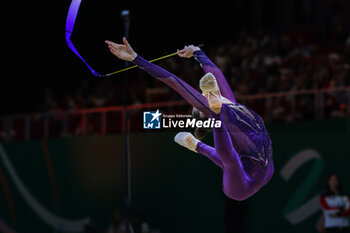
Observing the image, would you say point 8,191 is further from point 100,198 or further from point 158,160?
point 158,160

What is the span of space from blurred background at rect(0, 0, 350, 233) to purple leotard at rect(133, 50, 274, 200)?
2064 millimetres

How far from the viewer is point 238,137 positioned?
4.86 metres

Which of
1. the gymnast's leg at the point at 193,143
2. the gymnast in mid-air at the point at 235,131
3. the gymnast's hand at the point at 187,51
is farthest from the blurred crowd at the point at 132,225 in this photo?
the gymnast's hand at the point at 187,51

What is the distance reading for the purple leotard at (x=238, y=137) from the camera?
4680mm

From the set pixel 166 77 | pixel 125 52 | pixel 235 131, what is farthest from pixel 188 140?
pixel 125 52

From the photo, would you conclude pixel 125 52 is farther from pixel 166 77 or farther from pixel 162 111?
pixel 162 111

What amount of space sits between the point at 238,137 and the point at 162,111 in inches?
118

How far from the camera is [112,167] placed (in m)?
10.8

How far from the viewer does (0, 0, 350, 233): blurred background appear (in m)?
8.88

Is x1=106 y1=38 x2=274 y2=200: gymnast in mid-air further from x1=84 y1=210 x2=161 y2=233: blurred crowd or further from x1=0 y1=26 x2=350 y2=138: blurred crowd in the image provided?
x1=84 y1=210 x2=161 y2=233: blurred crowd

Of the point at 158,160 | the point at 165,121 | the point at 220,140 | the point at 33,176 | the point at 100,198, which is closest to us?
the point at 220,140

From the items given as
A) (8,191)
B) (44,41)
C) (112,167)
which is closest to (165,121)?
(112,167)

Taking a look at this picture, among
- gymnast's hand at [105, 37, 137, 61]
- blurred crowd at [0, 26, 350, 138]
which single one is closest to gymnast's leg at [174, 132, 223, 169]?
gymnast's hand at [105, 37, 137, 61]

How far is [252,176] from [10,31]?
9823 millimetres
